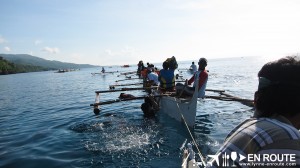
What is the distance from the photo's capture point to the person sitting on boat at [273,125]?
4.94 ft

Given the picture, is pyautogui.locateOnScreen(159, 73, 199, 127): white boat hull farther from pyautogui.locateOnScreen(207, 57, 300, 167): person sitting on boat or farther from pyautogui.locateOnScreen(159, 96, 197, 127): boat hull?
pyautogui.locateOnScreen(207, 57, 300, 167): person sitting on boat

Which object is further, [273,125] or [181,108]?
[181,108]

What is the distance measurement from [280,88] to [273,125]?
27cm

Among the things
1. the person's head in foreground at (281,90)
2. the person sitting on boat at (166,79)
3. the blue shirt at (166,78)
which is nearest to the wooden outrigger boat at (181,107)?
the person sitting on boat at (166,79)

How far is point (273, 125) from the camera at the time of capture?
1.58m

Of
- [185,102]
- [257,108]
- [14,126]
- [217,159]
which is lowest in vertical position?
[14,126]

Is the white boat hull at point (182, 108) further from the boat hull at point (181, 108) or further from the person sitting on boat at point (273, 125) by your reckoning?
the person sitting on boat at point (273, 125)

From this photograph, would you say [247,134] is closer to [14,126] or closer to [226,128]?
[226,128]

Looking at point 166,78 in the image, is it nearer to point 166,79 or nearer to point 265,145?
point 166,79

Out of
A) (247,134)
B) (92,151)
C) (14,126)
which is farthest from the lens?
(14,126)

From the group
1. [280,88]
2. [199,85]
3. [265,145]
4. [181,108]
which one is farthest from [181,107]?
[265,145]

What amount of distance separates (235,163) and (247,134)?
192 mm

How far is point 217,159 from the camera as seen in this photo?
5.65 ft

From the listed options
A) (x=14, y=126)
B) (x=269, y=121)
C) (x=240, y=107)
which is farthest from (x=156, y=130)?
(x=269, y=121)
